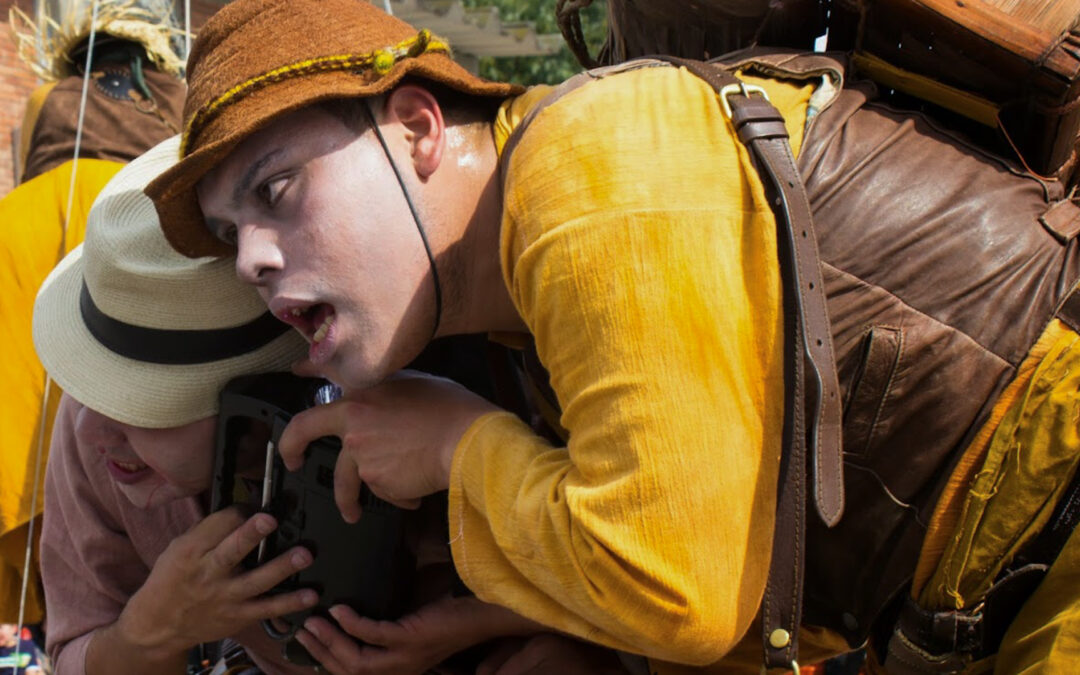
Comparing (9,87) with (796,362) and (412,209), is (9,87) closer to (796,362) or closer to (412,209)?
(412,209)

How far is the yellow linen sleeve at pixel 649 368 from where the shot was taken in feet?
3.66

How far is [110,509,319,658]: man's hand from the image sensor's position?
71.2 inches

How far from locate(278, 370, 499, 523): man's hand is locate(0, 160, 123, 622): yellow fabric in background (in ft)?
4.98

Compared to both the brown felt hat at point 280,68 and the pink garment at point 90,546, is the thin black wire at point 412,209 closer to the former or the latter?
the brown felt hat at point 280,68

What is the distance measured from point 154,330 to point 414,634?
65 centimetres

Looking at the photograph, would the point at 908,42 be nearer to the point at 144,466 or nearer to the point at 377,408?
the point at 377,408

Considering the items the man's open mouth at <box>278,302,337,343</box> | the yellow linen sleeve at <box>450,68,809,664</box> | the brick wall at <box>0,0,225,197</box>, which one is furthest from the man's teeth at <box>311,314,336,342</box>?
the brick wall at <box>0,0,225,197</box>

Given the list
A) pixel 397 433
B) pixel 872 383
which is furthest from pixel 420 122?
pixel 872 383

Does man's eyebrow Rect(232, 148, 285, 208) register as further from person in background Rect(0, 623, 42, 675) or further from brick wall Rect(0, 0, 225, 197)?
brick wall Rect(0, 0, 225, 197)

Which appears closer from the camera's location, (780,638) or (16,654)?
(780,638)

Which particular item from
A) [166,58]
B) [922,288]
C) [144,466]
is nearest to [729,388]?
[922,288]

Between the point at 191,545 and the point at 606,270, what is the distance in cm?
108

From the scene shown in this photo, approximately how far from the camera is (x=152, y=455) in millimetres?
1959

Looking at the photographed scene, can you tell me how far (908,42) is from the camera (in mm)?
1409
